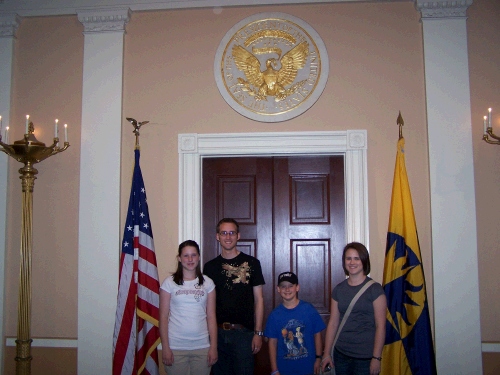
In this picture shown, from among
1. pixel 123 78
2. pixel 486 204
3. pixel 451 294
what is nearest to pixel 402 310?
pixel 451 294

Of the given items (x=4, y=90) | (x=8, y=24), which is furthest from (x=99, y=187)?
(x=8, y=24)

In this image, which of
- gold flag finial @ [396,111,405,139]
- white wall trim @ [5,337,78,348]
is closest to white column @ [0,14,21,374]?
white wall trim @ [5,337,78,348]

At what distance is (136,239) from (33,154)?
3.41 feet

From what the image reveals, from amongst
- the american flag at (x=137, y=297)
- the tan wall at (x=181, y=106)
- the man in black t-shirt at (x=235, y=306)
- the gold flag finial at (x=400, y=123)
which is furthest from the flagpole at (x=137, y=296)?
the gold flag finial at (x=400, y=123)

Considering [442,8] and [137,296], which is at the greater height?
[442,8]

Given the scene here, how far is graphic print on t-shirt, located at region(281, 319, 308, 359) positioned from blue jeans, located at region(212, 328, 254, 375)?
300mm

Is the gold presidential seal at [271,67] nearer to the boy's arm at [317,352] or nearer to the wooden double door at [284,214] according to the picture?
the wooden double door at [284,214]

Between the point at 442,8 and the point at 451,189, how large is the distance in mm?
1518

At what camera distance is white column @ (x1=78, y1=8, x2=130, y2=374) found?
147 inches

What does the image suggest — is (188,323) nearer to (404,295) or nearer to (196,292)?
(196,292)

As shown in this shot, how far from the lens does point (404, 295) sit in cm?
339

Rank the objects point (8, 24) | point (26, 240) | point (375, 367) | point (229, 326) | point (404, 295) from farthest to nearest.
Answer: point (8, 24) < point (26, 240) < point (404, 295) < point (229, 326) < point (375, 367)

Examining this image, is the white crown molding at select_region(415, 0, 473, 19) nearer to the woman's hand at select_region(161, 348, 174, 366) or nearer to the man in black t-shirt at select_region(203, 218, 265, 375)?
the man in black t-shirt at select_region(203, 218, 265, 375)

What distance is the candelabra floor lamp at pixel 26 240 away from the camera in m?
3.48
